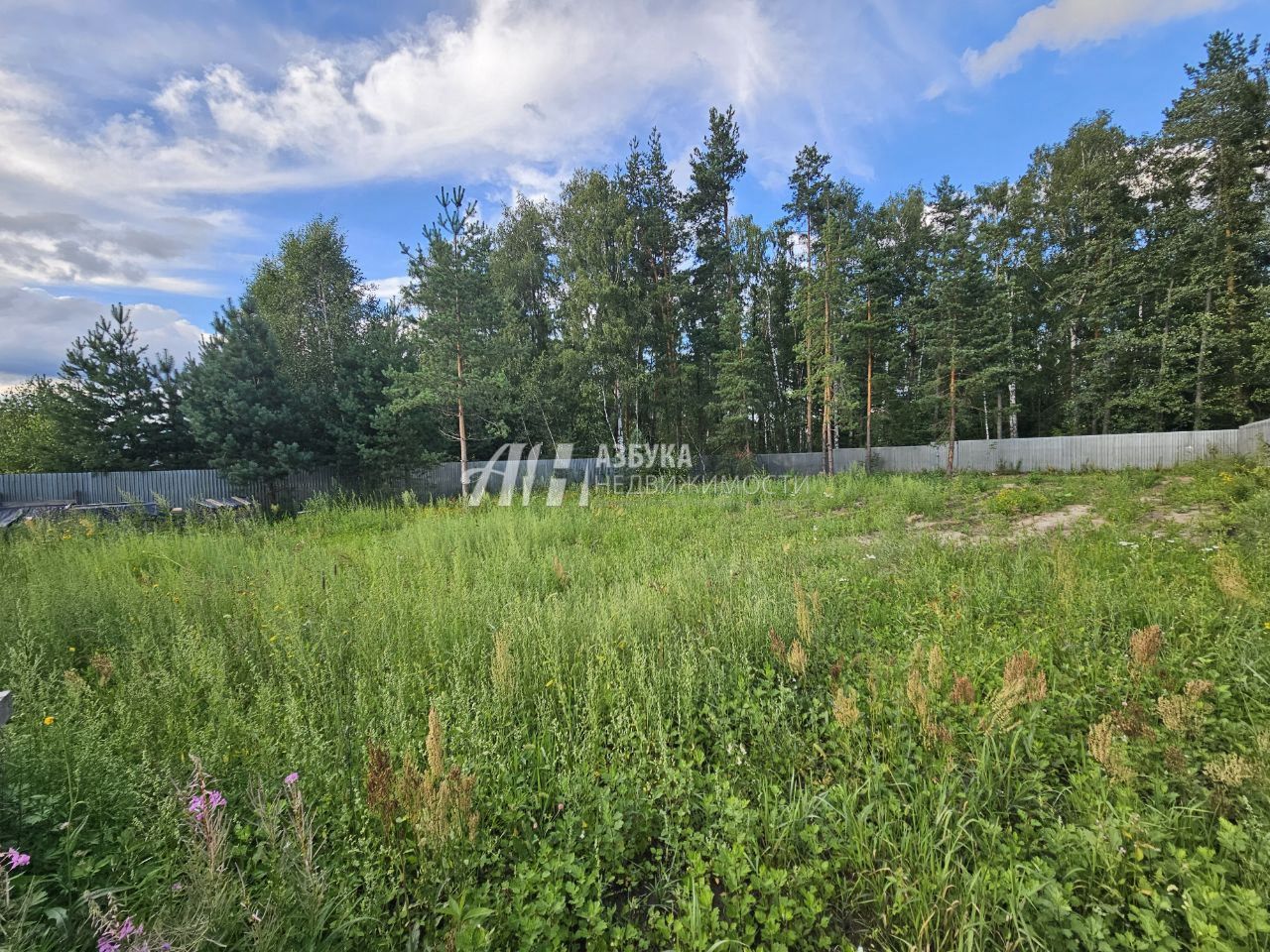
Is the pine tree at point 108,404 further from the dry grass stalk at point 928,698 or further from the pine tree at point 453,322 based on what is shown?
the dry grass stalk at point 928,698

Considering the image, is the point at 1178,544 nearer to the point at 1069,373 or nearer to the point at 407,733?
the point at 407,733

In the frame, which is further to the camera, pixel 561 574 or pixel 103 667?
pixel 561 574

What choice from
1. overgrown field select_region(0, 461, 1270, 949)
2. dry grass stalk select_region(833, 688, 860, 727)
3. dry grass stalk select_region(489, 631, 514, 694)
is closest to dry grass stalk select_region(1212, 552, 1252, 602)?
overgrown field select_region(0, 461, 1270, 949)

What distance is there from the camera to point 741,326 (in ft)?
64.5

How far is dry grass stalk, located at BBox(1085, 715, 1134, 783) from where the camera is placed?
5.46ft

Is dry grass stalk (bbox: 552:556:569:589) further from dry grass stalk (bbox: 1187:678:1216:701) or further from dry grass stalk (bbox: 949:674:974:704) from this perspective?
dry grass stalk (bbox: 1187:678:1216:701)

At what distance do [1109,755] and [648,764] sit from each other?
1670 millimetres

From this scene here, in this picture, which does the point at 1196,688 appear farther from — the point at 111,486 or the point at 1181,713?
the point at 111,486

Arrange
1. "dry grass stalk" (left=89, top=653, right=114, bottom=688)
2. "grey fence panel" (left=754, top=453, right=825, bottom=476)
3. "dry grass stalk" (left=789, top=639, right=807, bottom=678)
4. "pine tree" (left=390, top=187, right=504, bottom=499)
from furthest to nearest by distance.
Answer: "grey fence panel" (left=754, top=453, right=825, bottom=476) → "pine tree" (left=390, top=187, right=504, bottom=499) → "dry grass stalk" (left=89, top=653, right=114, bottom=688) → "dry grass stalk" (left=789, top=639, right=807, bottom=678)

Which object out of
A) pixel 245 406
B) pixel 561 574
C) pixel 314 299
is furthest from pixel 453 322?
pixel 314 299

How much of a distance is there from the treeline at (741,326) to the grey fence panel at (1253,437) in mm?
4522

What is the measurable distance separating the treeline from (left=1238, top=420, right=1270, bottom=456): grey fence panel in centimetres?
452

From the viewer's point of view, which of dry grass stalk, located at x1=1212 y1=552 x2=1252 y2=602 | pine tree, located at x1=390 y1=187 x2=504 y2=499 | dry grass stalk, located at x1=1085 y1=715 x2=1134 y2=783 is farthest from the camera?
pine tree, located at x1=390 y1=187 x2=504 y2=499

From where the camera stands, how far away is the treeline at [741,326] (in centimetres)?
1288
